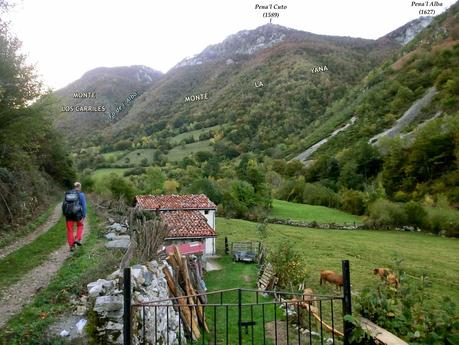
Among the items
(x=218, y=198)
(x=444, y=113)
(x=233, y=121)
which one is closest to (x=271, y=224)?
(x=218, y=198)

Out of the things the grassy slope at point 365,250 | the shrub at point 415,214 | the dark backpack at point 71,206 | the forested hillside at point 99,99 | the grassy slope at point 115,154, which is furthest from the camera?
the grassy slope at point 115,154

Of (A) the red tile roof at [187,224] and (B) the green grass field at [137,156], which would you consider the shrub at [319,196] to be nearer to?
(A) the red tile roof at [187,224]

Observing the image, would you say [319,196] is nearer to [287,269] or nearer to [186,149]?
[287,269]

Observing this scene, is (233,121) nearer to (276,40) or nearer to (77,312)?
(276,40)

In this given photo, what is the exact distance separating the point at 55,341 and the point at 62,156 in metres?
38.0

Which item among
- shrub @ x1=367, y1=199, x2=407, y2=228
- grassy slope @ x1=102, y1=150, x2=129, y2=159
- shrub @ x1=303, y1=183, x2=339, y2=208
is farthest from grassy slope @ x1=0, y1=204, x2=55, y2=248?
grassy slope @ x1=102, y1=150, x2=129, y2=159

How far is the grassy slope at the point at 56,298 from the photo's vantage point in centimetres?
668

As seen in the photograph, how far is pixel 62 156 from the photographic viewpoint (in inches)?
1625

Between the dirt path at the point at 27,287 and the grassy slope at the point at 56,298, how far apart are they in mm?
198

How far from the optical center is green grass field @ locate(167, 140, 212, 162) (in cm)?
10765

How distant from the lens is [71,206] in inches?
465

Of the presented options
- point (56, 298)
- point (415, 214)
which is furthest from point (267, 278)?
point (415, 214)

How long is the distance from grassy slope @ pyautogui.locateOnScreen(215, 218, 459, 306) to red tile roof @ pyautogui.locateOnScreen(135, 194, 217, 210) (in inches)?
145

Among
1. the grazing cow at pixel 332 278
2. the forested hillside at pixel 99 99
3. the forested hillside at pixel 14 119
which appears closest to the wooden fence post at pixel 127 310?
the forested hillside at pixel 14 119
